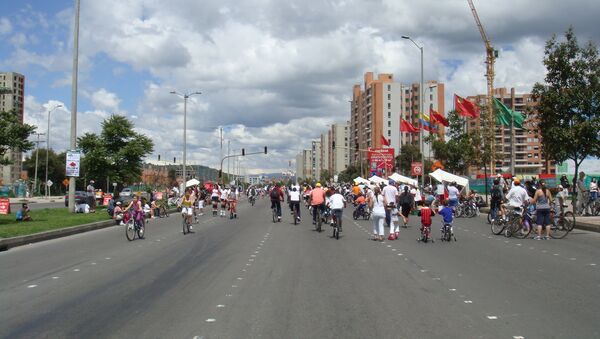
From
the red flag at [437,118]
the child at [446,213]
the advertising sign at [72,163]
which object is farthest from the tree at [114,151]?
the child at [446,213]

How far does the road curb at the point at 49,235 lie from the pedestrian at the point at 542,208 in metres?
14.9

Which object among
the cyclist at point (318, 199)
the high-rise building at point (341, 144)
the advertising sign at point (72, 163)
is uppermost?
the high-rise building at point (341, 144)

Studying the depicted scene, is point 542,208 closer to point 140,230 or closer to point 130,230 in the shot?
point 140,230

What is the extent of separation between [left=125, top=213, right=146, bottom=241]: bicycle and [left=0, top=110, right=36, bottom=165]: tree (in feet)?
23.4

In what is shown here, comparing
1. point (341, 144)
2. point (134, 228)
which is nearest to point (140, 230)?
point (134, 228)

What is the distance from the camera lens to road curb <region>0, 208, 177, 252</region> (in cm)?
1592

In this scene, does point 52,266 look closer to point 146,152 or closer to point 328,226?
point 328,226

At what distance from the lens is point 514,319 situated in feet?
22.9

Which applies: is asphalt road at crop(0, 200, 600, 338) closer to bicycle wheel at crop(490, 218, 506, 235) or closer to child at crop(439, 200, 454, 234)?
child at crop(439, 200, 454, 234)

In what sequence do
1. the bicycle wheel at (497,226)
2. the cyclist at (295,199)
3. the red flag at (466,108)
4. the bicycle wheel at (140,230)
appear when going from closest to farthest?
the bicycle wheel at (140,230) < the bicycle wheel at (497,226) < the cyclist at (295,199) < the red flag at (466,108)

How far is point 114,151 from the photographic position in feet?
134

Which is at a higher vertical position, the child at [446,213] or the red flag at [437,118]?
the red flag at [437,118]

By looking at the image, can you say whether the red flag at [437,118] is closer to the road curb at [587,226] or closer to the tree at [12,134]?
the road curb at [587,226]

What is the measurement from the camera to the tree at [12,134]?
21.6m
